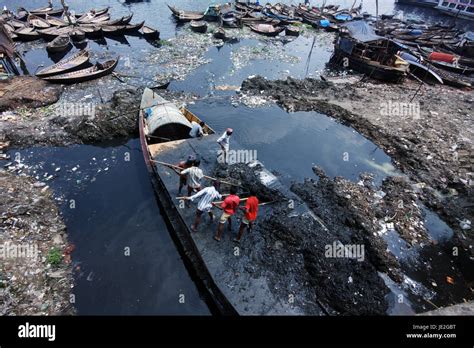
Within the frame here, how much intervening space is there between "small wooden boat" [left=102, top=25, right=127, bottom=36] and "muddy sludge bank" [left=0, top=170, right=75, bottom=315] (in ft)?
69.6

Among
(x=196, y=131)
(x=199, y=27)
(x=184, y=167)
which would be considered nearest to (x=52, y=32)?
(x=199, y=27)

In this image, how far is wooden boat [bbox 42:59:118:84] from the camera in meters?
17.4

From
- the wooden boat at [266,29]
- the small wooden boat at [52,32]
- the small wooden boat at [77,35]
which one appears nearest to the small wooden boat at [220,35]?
the wooden boat at [266,29]

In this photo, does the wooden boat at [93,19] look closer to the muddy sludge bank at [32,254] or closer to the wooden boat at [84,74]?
the wooden boat at [84,74]

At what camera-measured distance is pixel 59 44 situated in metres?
22.3

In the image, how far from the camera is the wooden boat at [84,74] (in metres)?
17.4

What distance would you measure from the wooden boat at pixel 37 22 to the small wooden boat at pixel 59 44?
189 inches

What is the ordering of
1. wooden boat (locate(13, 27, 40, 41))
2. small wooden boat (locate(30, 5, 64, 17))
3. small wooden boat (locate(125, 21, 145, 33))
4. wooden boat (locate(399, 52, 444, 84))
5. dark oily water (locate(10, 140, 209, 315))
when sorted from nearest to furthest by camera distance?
1. dark oily water (locate(10, 140, 209, 315))
2. wooden boat (locate(399, 52, 444, 84))
3. wooden boat (locate(13, 27, 40, 41))
4. small wooden boat (locate(125, 21, 145, 33))
5. small wooden boat (locate(30, 5, 64, 17))

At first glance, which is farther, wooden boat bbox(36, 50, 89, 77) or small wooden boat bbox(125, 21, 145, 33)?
small wooden boat bbox(125, 21, 145, 33)

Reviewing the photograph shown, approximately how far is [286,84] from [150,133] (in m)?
11.7

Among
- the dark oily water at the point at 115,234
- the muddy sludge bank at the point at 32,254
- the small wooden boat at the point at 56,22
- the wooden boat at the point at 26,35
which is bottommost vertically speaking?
the dark oily water at the point at 115,234

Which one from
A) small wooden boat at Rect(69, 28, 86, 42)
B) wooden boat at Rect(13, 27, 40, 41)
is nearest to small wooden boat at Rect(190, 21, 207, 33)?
small wooden boat at Rect(69, 28, 86, 42)

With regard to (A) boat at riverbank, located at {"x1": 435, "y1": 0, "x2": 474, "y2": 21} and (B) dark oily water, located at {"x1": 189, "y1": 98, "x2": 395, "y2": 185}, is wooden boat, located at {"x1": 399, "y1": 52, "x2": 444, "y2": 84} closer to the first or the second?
(B) dark oily water, located at {"x1": 189, "y1": 98, "x2": 395, "y2": 185}

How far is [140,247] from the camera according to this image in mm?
9234
